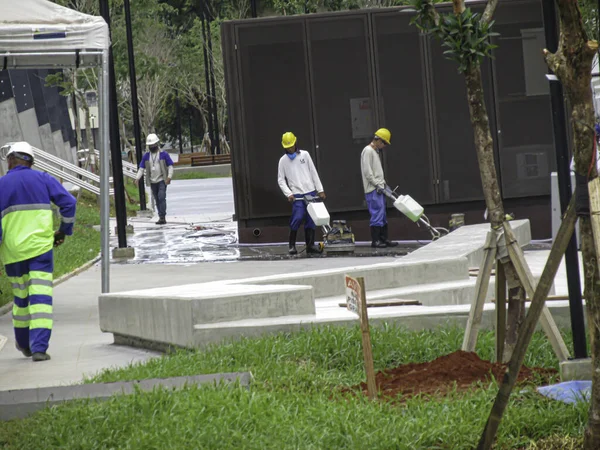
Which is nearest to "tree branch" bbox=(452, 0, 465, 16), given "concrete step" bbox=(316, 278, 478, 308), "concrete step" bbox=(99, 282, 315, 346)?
"concrete step" bbox=(99, 282, 315, 346)

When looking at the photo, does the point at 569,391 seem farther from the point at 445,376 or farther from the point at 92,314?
the point at 92,314

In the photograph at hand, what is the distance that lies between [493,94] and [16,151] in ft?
39.0

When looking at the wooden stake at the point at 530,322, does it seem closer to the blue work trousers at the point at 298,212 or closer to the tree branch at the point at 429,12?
the tree branch at the point at 429,12

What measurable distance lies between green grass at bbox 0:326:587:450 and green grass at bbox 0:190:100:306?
22.8 ft

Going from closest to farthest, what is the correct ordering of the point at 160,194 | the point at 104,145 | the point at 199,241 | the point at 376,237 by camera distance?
the point at 104,145
the point at 376,237
the point at 199,241
the point at 160,194

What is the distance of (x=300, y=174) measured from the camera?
1909 cm

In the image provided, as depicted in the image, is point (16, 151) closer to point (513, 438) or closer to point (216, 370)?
point (216, 370)

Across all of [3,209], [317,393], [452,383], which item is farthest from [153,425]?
[3,209]

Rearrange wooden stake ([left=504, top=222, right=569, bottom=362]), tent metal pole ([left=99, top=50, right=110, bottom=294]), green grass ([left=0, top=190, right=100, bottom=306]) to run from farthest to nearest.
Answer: green grass ([left=0, top=190, right=100, bottom=306])
tent metal pole ([left=99, top=50, right=110, bottom=294])
wooden stake ([left=504, top=222, right=569, bottom=362])

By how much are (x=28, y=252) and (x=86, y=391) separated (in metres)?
2.88

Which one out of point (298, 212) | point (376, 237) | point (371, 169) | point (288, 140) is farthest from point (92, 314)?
point (376, 237)

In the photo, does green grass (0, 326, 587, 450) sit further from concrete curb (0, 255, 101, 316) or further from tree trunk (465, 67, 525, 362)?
concrete curb (0, 255, 101, 316)

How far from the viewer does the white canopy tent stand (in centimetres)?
1173

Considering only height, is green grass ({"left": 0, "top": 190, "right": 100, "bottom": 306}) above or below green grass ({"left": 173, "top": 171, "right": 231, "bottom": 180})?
below
